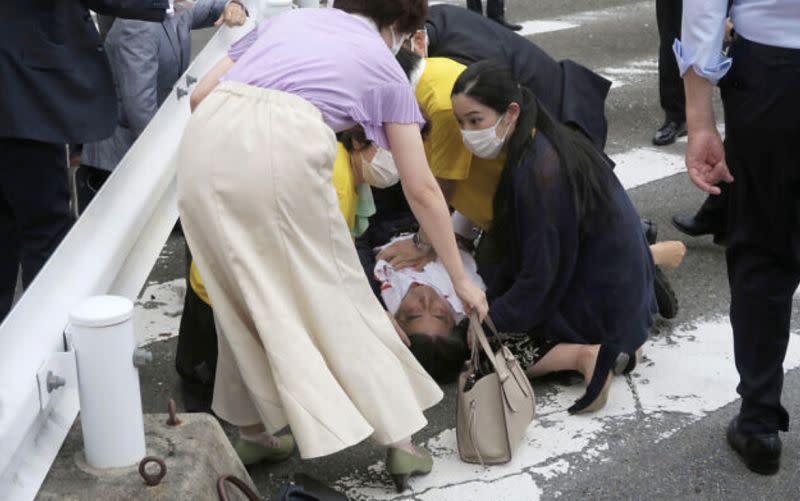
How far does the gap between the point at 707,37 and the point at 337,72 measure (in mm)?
998

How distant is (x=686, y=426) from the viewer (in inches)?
159

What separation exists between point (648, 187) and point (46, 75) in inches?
138

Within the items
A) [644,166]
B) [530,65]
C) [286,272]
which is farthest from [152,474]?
[644,166]

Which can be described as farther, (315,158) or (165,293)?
(165,293)

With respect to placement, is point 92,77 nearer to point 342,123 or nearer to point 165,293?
point 342,123

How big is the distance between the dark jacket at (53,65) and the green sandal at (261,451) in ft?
3.32

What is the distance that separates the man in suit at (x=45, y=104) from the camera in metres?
3.57

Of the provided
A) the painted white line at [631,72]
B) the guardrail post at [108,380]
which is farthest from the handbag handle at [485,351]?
the painted white line at [631,72]

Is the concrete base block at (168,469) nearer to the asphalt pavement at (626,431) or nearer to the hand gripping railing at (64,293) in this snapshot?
the hand gripping railing at (64,293)

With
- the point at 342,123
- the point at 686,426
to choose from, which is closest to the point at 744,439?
the point at 686,426

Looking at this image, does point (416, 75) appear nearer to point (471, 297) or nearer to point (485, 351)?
point (471, 297)

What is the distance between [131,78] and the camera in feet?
17.1

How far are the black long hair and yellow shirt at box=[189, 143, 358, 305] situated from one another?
1.58 ft

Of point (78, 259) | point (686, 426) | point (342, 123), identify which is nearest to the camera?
point (78, 259)
